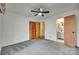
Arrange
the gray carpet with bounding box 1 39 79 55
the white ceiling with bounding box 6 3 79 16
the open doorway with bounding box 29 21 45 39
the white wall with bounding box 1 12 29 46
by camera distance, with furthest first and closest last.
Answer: the open doorway with bounding box 29 21 45 39 → the white wall with bounding box 1 12 29 46 → the gray carpet with bounding box 1 39 79 55 → the white ceiling with bounding box 6 3 79 16

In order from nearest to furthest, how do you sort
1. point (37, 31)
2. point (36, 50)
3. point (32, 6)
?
point (32, 6)
point (36, 50)
point (37, 31)

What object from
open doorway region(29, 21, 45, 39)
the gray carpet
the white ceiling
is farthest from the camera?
open doorway region(29, 21, 45, 39)

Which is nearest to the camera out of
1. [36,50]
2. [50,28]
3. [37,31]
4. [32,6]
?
[32,6]

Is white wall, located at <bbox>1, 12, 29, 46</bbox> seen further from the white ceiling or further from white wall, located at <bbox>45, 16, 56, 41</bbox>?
white wall, located at <bbox>45, 16, 56, 41</bbox>

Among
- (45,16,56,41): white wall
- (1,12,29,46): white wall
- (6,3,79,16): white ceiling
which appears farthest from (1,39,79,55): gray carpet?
(45,16,56,41): white wall

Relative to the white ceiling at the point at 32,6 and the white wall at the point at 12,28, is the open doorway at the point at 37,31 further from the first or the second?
the white ceiling at the point at 32,6

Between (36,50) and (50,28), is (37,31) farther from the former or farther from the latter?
(36,50)

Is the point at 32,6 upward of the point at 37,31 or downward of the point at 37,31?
upward

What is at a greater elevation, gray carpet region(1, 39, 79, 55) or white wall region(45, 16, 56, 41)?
white wall region(45, 16, 56, 41)

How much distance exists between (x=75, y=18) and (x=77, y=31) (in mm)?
477

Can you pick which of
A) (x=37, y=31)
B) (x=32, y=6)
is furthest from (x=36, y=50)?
(x=37, y=31)

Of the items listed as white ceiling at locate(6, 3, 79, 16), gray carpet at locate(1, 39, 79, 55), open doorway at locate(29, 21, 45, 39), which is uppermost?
white ceiling at locate(6, 3, 79, 16)

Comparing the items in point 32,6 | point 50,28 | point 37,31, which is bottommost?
point 37,31

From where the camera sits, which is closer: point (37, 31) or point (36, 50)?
point (36, 50)
